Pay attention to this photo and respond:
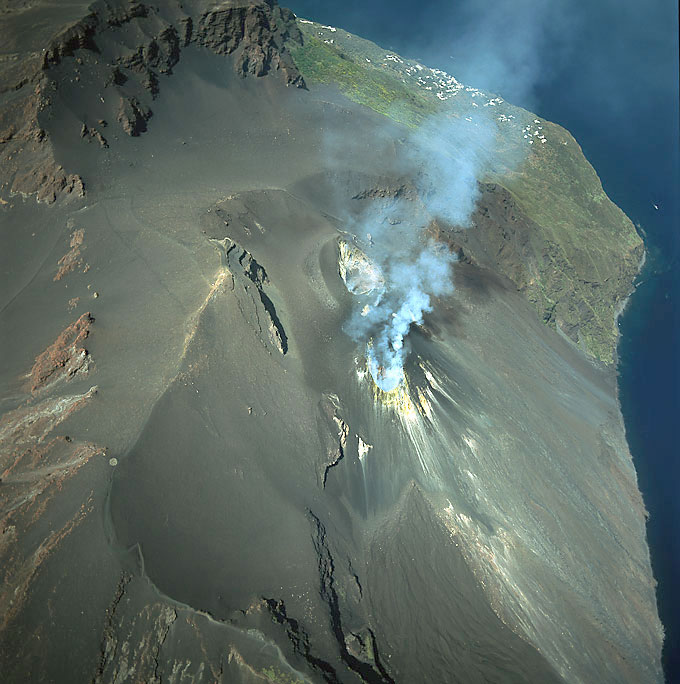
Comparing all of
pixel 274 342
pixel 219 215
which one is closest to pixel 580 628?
pixel 274 342

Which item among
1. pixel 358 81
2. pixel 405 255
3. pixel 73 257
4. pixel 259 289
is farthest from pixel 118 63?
pixel 358 81

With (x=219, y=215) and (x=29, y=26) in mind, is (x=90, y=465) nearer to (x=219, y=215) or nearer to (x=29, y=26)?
(x=219, y=215)

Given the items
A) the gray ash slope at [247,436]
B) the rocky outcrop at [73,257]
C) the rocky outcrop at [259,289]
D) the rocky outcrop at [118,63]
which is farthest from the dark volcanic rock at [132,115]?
the rocky outcrop at [259,289]

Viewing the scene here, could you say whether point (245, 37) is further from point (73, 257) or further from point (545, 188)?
point (545, 188)

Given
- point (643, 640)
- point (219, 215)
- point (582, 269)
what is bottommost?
point (643, 640)

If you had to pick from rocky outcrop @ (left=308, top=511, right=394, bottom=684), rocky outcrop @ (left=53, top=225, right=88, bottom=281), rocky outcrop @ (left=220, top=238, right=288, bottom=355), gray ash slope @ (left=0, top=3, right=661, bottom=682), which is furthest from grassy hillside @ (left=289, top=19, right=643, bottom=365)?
rocky outcrop @ (left=308, top=511, right=394, bottom=684)
